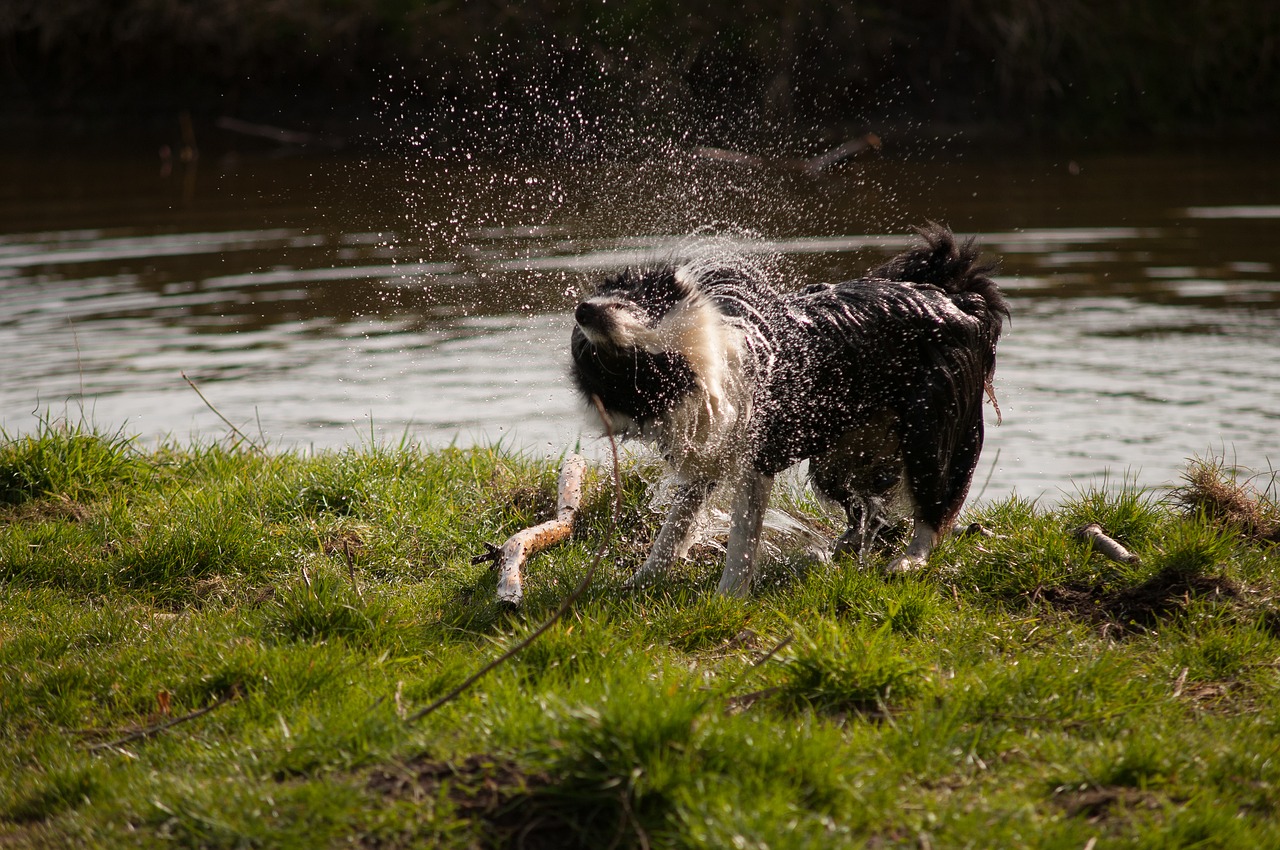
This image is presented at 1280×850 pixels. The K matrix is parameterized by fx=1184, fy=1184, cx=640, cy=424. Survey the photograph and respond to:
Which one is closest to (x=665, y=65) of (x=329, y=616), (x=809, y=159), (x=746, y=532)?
(x=809, y=159)

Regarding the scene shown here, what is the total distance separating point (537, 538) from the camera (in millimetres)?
4605

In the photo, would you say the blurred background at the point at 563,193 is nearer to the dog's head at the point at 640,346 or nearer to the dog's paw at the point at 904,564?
the dog's head at the point at 640,346

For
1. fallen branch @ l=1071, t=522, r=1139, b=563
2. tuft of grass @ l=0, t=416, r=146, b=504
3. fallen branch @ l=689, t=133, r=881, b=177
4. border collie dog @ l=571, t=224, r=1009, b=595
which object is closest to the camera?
border collie dog @ l=571, t=224, r=1009, b=595

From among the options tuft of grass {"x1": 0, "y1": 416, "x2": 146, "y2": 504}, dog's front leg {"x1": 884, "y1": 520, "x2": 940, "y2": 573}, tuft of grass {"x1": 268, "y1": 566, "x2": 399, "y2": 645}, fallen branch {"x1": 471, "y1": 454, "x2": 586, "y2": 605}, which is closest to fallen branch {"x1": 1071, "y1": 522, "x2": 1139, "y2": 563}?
dog's front leg {"x1": 884, "y1": 520, "x2": 940, "y2": 573}

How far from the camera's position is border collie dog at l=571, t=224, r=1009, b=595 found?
404 cm

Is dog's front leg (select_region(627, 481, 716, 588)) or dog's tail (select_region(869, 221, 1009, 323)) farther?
dog's tail (select_region(869, 221, 1009, 323))

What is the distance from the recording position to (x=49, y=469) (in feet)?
Answer: 18.0

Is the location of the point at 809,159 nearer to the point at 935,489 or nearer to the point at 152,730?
the point at 935,489

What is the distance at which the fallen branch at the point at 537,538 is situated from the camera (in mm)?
4114

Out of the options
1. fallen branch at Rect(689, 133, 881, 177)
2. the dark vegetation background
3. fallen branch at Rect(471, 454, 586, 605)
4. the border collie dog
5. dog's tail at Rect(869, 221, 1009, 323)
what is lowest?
fallen branch at Rect(471, 454, 586, 605)

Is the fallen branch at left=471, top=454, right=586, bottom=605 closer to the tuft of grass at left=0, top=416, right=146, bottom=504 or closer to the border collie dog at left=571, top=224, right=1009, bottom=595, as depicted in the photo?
the border collie dog at left=571, top=224, right=1009, bottom=595

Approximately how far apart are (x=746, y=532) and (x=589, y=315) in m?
1.07

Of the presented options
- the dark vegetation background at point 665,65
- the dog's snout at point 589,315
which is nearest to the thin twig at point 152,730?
the dog's snout at point 589,315

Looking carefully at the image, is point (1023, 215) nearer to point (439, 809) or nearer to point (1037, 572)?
point (1037, 572)
